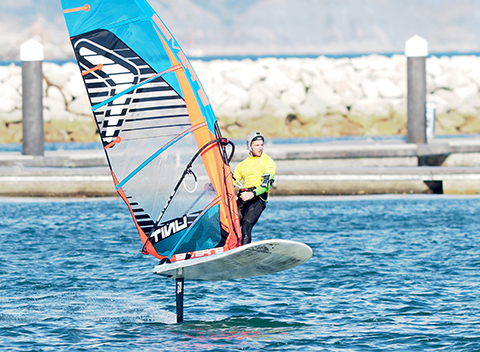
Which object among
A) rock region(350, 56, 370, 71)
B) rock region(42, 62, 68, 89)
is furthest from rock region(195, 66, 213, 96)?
rock region(350, 56, 370, 71)

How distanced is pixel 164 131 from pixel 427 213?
7.98m

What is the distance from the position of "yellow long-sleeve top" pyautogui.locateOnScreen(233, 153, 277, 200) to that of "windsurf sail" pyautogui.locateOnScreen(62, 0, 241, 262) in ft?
1.02

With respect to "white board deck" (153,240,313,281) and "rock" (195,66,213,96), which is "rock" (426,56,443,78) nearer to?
"rock" (195,66,213,96)

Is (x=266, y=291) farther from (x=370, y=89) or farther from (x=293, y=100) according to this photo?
(x=370, y=89)

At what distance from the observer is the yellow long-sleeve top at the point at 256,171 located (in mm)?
8758

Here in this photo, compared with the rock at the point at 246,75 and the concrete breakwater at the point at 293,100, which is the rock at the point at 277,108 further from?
the rock at the point at 246,75

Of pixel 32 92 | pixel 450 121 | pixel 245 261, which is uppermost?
pixel 32 92

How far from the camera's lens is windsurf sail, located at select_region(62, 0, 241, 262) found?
27.2ft

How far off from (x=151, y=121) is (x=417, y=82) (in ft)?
38.3

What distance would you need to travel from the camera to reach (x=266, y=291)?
10070mm

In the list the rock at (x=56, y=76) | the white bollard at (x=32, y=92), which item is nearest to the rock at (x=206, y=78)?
the rock at (x=56, y=76)

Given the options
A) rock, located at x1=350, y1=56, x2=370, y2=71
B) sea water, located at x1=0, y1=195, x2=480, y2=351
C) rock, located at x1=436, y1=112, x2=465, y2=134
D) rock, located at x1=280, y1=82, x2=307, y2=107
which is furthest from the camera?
rock, located at x1=350, y1=56, x2=370, y2=71

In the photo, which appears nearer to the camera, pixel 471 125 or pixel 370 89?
pixel 471 125

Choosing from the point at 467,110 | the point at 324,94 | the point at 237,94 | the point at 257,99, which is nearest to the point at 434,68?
the point at 467,110
